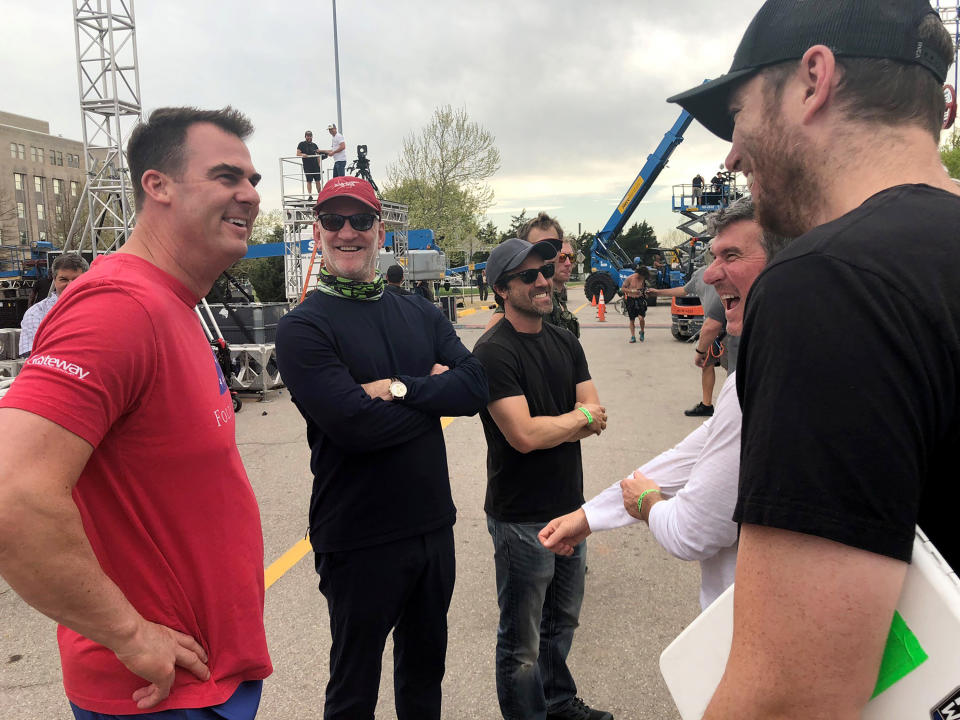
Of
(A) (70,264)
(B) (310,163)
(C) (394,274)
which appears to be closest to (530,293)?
(A) (70,264)

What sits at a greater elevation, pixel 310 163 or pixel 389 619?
pixel 310 163

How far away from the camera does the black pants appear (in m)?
2.15

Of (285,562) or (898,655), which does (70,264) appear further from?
(898,655)

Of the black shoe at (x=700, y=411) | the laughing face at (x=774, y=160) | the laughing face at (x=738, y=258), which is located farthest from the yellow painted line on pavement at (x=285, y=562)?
the black shoe at (x=700, y=411)

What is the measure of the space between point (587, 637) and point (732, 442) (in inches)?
87.2

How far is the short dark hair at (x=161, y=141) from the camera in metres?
1.66

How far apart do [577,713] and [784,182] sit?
246cm

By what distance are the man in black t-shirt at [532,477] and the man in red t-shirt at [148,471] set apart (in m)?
1.14

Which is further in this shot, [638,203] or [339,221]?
[638,203]

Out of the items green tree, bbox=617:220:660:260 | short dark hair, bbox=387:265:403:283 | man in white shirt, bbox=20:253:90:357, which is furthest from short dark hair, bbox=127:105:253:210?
green tree, bbox=617:220:660:260

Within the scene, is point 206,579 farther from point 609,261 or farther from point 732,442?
point 609,261

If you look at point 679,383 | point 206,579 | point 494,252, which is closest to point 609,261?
point 679,383

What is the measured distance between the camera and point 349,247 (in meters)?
2.53

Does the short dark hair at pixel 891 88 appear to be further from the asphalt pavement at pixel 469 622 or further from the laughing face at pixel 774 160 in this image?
the asphalt pavement at pixel 469 622
